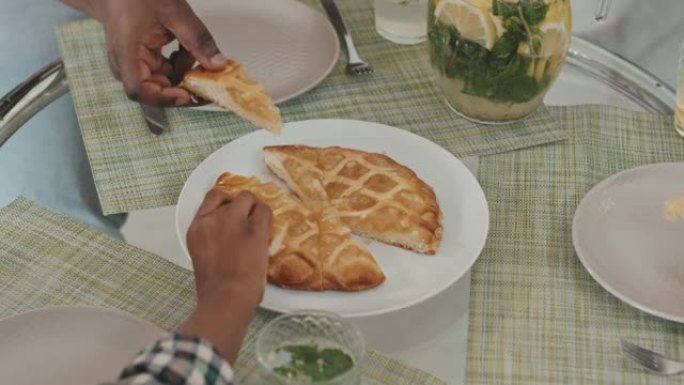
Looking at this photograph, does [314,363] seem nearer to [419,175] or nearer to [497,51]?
[419,175]

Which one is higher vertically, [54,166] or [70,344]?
[70,344]

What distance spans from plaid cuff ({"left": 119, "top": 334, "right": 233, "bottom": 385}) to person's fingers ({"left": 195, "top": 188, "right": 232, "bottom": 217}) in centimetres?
24

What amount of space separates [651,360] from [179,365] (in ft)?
1.68

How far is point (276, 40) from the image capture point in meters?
1.57

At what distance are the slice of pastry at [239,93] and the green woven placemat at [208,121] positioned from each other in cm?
7

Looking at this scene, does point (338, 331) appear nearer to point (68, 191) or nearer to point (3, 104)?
point (68, 191)

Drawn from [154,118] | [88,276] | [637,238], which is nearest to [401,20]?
[154,118]

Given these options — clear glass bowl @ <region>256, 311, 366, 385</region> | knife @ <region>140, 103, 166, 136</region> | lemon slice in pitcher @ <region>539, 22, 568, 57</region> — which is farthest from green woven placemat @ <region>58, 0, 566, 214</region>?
clear glass bowl @ <region>256, 311, 366, 385</region>

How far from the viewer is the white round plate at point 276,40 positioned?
1.49 metres

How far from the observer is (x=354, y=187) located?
120 centimetres

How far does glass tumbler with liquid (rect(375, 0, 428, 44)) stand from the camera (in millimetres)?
1554

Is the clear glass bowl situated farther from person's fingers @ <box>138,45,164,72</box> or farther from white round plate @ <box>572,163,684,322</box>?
person's fingers @ <box>138,45,164,72</box>

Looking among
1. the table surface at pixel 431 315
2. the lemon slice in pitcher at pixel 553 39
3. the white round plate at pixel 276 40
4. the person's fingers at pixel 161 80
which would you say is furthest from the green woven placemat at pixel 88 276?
the lemon slice in pitcher at pixel 553 39

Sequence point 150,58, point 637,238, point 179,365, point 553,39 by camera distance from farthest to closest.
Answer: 1. point 150,58
2. point 553,39
3. point 637,238
4. point 179,365
